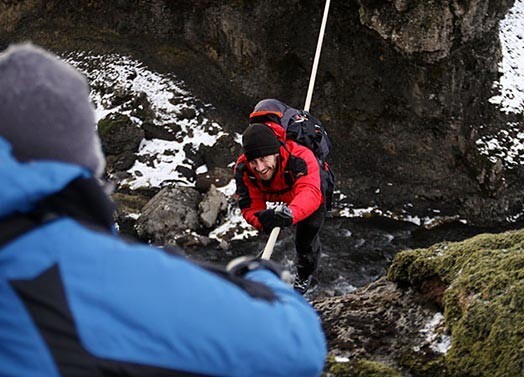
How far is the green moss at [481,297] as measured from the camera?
3.57 m

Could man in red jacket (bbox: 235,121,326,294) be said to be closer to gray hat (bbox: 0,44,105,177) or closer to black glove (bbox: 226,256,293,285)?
black glove (bbox: 226,256,293,285)

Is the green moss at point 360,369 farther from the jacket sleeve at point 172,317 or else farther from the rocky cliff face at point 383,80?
the rocky cliff face at point 383,80

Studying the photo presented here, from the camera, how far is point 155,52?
1934cm

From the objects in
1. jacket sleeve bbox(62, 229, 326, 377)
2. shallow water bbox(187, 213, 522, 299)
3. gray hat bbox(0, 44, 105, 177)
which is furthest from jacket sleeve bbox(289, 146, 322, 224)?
shallow water bbox(187, 213, 522, 299)

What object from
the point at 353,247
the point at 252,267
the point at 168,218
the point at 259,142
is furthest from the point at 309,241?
the point at 168,218

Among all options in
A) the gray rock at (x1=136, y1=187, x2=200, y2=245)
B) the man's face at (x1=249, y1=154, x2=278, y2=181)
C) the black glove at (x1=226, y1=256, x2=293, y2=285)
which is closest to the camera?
the black glove at (x1=226, y1=256, x2=293, y2=285)

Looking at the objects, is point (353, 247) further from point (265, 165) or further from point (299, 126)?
point (265, 165)

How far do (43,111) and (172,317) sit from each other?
27.7 inches

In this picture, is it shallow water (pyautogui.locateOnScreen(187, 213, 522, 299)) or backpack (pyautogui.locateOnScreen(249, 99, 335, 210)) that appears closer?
backpack (pyautogui.locateOnScreen(249, 99, 335, 210))

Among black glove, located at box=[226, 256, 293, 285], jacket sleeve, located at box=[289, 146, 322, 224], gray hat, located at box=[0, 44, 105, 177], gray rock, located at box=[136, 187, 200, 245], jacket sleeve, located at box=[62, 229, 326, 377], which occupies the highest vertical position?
gray hat, located at box=[0, 44, 105, 177]

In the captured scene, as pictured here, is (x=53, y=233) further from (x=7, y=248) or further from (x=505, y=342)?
(x=505, y=342)

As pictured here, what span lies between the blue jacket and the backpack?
4104 millimetres

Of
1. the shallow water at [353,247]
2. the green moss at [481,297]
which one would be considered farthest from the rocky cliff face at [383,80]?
the green moss at [481,297]

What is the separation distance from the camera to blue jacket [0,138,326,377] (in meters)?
1.58
